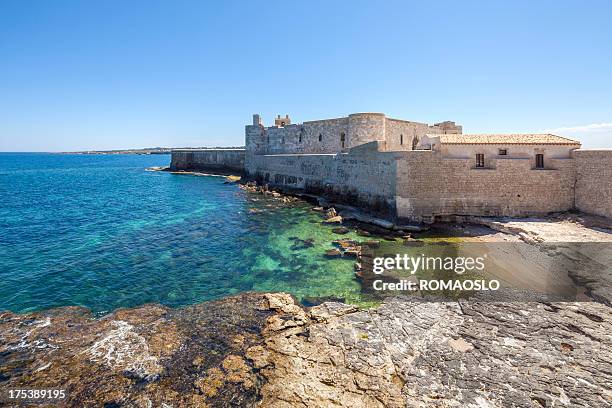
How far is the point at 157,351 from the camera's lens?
6.81 meters

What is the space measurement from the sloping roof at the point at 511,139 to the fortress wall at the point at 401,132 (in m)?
10.4

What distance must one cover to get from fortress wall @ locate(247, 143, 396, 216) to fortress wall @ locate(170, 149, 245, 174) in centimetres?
1373

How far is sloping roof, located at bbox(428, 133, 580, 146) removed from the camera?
15780mm

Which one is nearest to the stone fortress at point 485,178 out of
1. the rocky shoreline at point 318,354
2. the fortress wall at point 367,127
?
the fortress wall at point 367,127

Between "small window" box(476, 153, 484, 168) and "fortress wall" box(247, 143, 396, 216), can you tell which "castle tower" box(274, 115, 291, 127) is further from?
"small window" box(476, 153, 484, 168)

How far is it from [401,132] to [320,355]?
25978 millimetres

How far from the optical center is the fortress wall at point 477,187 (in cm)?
1564

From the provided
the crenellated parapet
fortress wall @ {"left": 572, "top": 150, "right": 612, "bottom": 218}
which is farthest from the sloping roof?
the crenellated parapet

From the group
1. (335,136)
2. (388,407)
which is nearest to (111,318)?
(388,407)

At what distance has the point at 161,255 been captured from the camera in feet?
43.8

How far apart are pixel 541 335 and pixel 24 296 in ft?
46.5

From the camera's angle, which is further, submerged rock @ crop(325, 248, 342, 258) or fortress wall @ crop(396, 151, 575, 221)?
fortress wall @ crop(396, 151, 575, 221)

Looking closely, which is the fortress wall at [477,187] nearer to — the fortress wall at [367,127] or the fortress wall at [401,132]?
the fortress wall at [367,127]

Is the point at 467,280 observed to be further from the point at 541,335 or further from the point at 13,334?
the point at 13,334
